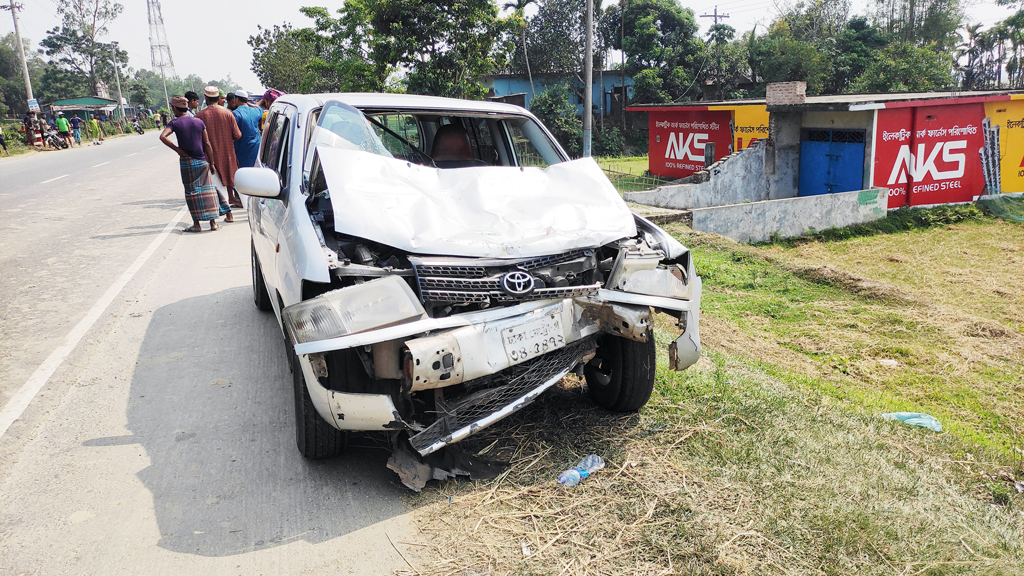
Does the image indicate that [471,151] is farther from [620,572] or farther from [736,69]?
[736,69]

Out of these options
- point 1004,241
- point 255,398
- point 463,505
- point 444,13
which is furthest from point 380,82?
point 463,505

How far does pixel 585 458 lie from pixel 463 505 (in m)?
0.72

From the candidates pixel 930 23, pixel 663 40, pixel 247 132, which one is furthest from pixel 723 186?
pixel 930 23

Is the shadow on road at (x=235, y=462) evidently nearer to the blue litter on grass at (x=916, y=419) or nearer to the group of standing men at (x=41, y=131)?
the blue litter on grass at (x=916, y=419)

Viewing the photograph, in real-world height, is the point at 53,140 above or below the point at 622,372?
above

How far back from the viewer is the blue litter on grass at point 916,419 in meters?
4.47

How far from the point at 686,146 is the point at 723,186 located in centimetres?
687

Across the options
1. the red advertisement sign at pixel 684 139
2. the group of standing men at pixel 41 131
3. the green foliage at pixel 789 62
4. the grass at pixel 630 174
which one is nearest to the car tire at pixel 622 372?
the grass at pixel 630 174

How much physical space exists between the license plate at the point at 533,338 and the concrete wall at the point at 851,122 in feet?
53.1

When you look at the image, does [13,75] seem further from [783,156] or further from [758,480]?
[758,480]

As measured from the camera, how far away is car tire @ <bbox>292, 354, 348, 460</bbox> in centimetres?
341

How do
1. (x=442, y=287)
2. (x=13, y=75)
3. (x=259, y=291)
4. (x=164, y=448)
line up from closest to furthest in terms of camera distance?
(x=442, y=287), (x=164, y=448), (x=259, y=291), (x=13, y=75)

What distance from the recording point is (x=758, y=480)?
11.0 ft

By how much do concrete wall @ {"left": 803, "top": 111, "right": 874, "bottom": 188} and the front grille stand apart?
16.0 metres
